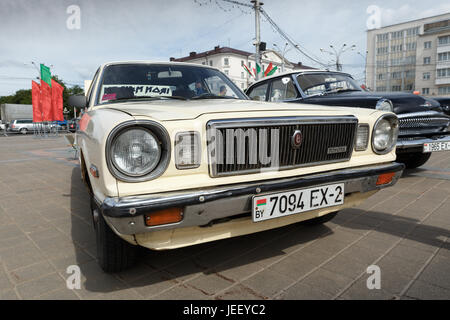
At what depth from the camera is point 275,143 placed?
6.17 feet

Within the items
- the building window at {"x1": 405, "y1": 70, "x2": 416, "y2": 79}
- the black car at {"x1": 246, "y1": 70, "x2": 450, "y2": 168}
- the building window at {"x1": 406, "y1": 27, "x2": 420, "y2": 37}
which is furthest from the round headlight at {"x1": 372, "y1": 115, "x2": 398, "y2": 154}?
the building window at {"x1": 406, "y1": 27, "x2": 420, "y2": 37}

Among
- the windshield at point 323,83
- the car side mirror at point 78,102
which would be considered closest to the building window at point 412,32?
the windshield at point 323,83

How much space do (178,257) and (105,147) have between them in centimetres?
118

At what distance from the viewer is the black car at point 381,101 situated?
14.4 ft

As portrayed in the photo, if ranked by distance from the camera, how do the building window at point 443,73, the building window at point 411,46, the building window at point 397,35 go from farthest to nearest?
the building window at point 397,35 < the building window at point 411,46 < the building window at point 443,73

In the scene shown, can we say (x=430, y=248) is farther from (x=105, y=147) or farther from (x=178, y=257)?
(x=105, y=147)

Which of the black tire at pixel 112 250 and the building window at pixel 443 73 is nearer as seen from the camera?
the black tire at pixel 112 250

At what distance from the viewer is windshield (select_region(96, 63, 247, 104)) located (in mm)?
2760

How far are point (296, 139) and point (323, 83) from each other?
3571 mm

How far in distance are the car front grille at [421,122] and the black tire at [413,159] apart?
78cm

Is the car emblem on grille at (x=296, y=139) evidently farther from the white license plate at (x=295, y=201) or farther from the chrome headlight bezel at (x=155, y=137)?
the chrome headlight bezel at (x=155, y=137)

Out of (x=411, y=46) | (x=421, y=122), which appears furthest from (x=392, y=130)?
(x=411, y=46)

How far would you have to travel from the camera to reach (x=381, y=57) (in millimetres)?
64812

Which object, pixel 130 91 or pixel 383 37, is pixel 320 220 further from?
pixel 383 37
